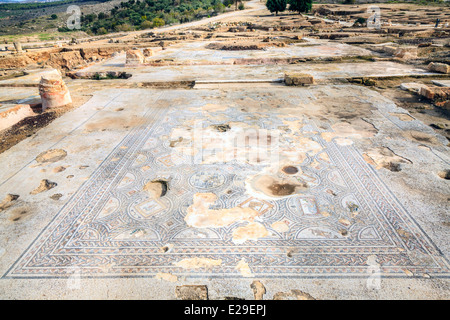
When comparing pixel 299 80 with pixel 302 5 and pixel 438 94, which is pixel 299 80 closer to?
pixel 438 94

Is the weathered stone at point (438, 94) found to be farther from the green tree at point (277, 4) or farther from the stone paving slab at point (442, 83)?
the green tree at point (277, 4)

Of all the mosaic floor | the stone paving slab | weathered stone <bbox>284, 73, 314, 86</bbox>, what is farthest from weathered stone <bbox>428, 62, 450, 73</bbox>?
the mosaic floor

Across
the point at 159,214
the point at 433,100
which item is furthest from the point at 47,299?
the point at 433,100

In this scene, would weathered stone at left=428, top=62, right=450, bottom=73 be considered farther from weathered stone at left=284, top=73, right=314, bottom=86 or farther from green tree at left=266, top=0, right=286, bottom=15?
green tree at left=266, top=0, right=286, bottom=15

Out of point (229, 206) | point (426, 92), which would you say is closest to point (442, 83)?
point (426, 92)

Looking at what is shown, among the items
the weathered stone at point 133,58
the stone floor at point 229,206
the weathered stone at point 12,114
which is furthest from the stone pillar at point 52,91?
the weathered stone at point 133,58

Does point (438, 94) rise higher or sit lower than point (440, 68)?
lower
